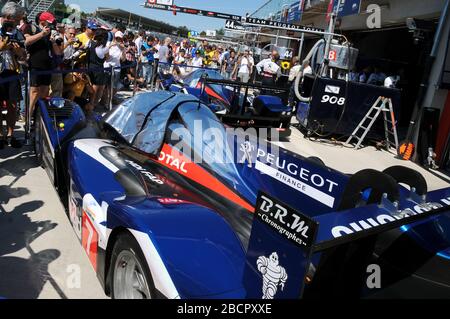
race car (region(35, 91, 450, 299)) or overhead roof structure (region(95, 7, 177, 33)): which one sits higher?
overhead roof structure (region(95, 7, 177, 33))

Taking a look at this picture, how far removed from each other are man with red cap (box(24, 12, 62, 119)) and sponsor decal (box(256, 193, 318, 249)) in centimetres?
479

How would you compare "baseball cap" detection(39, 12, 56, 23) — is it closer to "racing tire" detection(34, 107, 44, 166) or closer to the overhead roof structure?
"racing tire" detection(34, 107, 44, 166)

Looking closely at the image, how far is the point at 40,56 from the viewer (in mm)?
5621

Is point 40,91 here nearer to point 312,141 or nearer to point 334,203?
point 334,203

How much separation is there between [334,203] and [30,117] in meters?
4.88

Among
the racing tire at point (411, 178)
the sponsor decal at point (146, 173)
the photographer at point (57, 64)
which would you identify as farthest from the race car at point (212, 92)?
the racing tire at point (411, 178)

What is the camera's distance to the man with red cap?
5477mm

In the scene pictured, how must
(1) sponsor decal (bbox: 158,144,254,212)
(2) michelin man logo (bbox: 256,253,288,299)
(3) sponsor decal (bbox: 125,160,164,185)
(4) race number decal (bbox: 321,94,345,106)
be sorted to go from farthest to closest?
(4) race number decal (bbox: 321,94,345,106) < (3) sponsor decal (bbox: 125,160,164,185) < (1) sponsor decal (bbox: 158,144,254,212) < (2) michelin man logo (bbox: 256,253,288,299)

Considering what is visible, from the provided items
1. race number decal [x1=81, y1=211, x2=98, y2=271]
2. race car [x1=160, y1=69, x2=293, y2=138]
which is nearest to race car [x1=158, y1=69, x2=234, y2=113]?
race car [x1=160, y1=69, x2=293, y2=138]

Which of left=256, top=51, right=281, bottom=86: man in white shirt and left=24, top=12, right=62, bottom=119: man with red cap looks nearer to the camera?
left=24, top=12, right=62, bottom=119: man with red cap

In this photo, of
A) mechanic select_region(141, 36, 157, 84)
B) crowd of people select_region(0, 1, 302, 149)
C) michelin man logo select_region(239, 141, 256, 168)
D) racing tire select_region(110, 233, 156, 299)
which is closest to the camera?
racing tire select_region(110, 233, 156, 299)

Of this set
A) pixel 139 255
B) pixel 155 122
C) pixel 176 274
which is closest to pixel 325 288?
pixel 176 274

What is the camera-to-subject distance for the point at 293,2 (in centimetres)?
2286

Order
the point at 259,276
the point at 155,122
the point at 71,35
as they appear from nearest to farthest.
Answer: the point at 259,276 < the point at 155,122 < the point at 71,35
